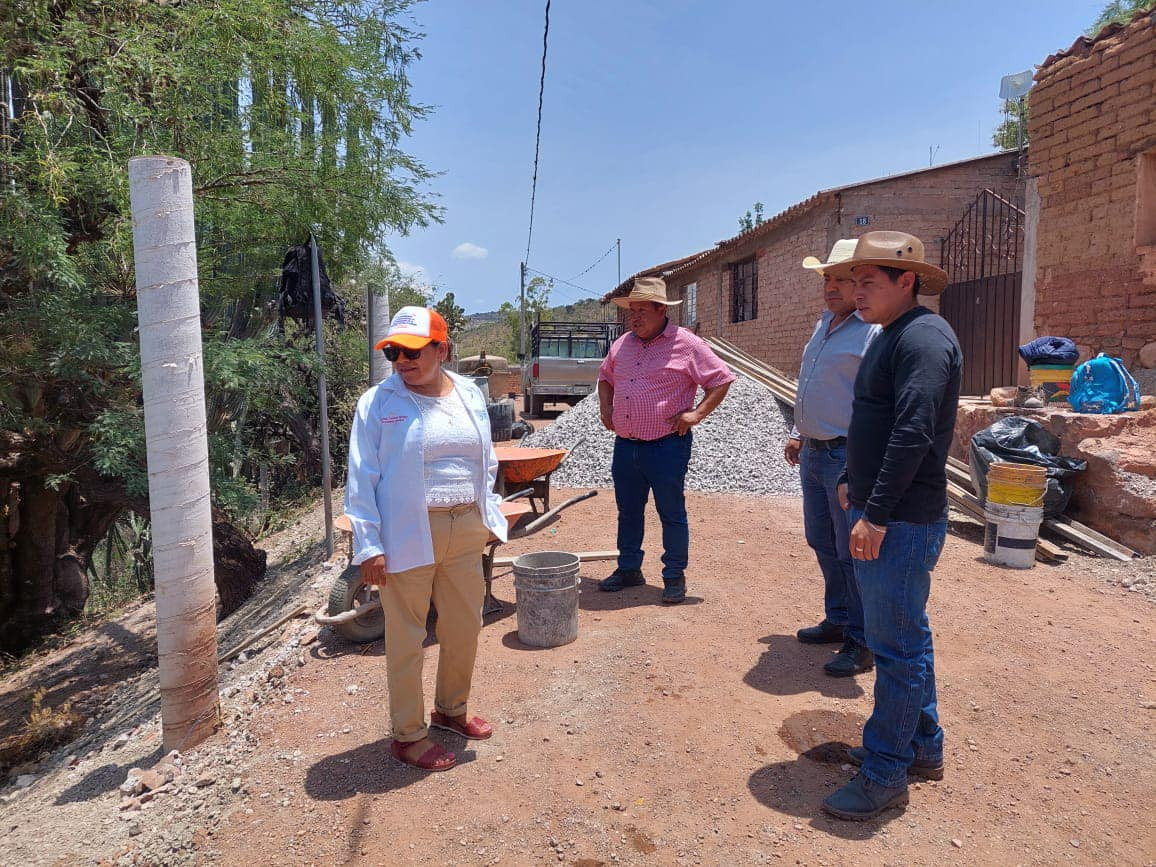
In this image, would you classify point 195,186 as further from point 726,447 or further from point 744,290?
point 744,290

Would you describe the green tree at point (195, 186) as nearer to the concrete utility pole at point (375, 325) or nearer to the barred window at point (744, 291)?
the concrete utility pole at point (375, 325)

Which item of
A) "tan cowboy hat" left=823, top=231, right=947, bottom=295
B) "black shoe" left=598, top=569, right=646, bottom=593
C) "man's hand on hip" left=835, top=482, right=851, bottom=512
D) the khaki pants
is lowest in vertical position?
"black shoe" left=598, top=569, right=646, bottom=593

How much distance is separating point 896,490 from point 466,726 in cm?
199

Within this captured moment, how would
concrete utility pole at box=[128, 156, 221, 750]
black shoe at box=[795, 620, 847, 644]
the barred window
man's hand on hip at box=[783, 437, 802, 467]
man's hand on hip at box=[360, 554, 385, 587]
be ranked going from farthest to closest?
the barred window < man's hand on hip at box=[783, 437, 802, 467] < black shoe at box=[795, 620, 847, 644] < concrete utility pole at box=[128, 156, 221, 750] < man's hand on hip at box=[360, 554, 385, 587]

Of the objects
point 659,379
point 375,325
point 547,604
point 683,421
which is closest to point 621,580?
point 547,604

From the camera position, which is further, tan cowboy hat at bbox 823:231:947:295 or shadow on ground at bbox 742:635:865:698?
shadow on ground at bbox 742:635:865:698

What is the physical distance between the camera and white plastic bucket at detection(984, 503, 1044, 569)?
18.3 feet

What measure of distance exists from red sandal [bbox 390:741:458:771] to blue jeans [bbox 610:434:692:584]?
2.04 metres

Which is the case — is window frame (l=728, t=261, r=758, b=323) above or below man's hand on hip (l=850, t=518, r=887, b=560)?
above

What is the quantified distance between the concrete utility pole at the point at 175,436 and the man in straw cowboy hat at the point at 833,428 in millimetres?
2925

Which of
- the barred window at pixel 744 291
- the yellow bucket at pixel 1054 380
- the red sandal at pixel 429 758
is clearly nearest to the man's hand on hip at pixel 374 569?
the red sandal at pixel 429 758

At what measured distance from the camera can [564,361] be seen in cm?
1772

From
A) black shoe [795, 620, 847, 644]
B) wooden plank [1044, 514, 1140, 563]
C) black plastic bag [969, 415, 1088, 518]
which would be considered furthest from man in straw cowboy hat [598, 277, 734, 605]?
wooden plank [1044, 514, 1140, 563]

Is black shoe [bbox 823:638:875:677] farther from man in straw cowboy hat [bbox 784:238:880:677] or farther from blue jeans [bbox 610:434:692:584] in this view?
blue jeans [bbox 610:434:692:584]
